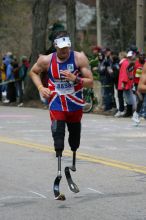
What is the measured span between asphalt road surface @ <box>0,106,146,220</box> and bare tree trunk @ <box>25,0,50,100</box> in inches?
356

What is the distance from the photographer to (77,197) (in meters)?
8.20

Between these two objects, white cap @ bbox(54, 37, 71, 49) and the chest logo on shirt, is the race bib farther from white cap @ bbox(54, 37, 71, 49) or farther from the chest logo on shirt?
white cap @ bbox(54, 37, 71, 49)

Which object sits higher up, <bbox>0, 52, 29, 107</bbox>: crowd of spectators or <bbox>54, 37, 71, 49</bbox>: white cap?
<bbox>54, 37, 71, 49</bbox>: white cap

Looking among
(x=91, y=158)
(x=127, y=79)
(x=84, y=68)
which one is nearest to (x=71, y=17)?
(x=127, y=79)

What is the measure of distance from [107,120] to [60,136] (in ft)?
33.4

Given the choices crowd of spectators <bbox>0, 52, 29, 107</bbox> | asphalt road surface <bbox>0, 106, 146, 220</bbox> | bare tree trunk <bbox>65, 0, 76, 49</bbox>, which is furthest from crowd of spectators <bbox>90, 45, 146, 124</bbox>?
crowd of spectators <bbox>0, 52, 29, 107</bbox>

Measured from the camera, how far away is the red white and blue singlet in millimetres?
8266

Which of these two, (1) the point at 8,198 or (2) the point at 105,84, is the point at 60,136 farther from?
(2) the point at 105,84

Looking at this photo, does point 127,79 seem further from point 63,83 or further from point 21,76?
point 63,83

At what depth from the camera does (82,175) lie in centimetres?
975

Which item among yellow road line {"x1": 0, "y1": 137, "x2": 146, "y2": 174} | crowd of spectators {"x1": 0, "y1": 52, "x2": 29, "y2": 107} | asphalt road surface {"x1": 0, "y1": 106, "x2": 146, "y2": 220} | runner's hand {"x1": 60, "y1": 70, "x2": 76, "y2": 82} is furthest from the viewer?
crowd of spectators {"x1": 0, "y1": 52, "x2": 29, "y2": 107}

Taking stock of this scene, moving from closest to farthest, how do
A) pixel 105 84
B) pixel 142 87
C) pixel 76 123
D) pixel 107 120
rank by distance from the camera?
pixel 76 123, pixel 142 87, pixel 107 120, pixel 105 84

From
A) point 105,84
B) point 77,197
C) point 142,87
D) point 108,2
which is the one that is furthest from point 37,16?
point 108,2

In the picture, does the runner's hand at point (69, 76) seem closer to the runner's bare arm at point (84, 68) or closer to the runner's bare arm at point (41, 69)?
the runner's bare arm at point (84, 68)
